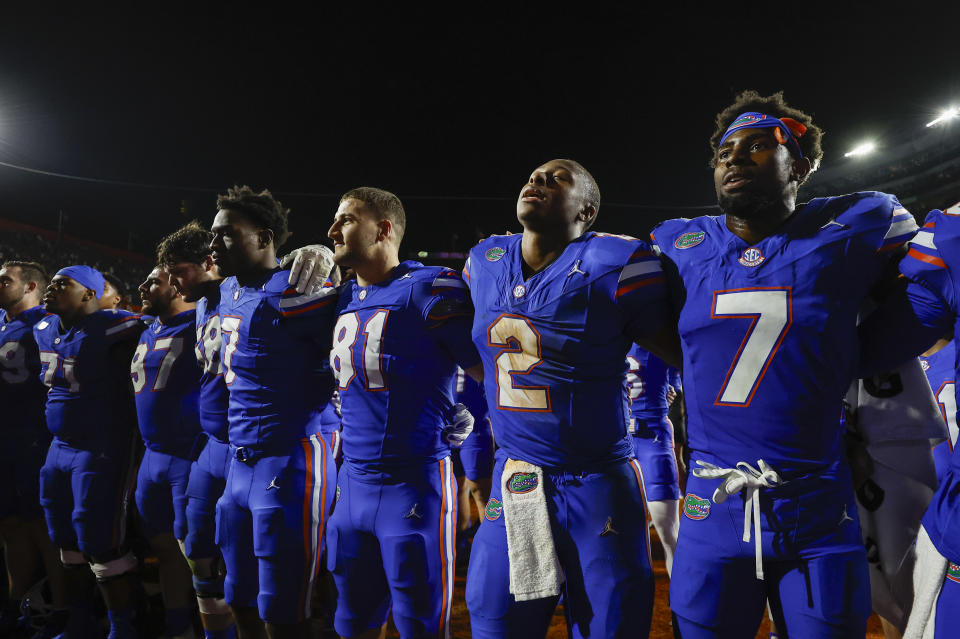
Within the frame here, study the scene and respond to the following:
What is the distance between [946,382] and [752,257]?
3.90 ft

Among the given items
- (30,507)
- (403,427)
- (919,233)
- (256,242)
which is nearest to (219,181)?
(30,507)

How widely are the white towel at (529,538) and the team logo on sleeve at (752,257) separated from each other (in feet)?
2.86

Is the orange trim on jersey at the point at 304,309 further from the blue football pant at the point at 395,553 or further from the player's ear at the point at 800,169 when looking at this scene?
the player's ear at the point at 800,169

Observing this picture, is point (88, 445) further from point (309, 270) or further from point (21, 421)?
point (309, 270)

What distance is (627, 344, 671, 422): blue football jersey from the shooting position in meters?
3.94

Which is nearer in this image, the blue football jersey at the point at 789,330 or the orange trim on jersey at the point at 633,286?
the blue football jersey at the point at 789,330

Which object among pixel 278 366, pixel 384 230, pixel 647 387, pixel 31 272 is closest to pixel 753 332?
pixel 384 230

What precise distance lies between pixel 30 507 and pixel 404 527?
12.2 feet

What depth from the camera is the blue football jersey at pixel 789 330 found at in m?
1.49

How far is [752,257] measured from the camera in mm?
1605

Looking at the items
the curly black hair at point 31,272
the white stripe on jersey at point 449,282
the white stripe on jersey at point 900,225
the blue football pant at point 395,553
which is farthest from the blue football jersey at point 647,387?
the curly black hair at point 31,272

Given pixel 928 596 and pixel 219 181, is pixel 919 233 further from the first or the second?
pixel 219 181

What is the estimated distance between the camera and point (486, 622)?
5.57 ft

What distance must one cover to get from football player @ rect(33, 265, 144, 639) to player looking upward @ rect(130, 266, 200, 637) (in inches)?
11.8
